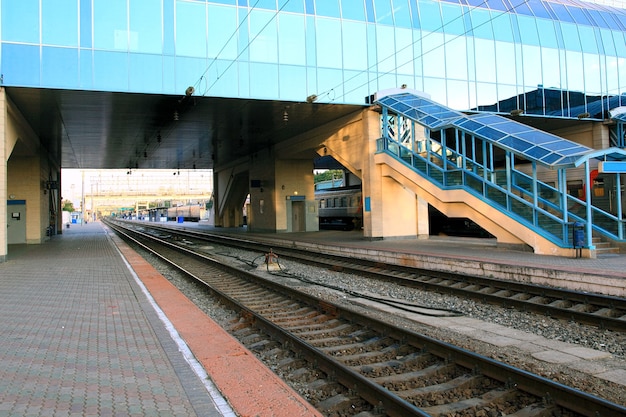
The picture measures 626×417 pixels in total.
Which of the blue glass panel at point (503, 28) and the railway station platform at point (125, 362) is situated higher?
the blue glass panel at point (503, 28)

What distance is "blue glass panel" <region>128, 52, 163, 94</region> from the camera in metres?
19.0

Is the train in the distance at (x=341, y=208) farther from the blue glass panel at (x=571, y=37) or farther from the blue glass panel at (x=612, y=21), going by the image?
the blue glass panel at (x=612, y=21)

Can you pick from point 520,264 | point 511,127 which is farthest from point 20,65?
point 520,264

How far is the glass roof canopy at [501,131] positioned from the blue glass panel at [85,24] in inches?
503

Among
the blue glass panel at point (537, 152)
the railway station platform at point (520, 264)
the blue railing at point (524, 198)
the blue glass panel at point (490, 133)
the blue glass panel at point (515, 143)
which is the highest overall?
the blue glass panel at point (490, 133)

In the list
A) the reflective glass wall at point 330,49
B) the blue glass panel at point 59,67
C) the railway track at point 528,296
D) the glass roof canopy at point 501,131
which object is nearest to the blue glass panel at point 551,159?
the glass roof canopy at point 501,131

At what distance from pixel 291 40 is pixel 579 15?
1792 centimetres

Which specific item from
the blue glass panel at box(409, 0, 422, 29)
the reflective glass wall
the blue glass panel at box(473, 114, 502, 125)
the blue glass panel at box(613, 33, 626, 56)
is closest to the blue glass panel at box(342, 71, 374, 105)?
the reflective glass wall

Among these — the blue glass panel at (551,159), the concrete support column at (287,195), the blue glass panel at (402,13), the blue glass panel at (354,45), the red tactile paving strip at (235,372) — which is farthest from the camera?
the concrete support column at (287,195)

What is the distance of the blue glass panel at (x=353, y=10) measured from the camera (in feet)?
75.4

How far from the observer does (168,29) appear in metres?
19.7

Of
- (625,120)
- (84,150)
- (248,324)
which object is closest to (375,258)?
(248,324)

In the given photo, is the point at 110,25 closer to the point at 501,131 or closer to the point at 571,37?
the point at 501,131

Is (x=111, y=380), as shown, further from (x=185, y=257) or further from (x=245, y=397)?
(x=185, y=257)
